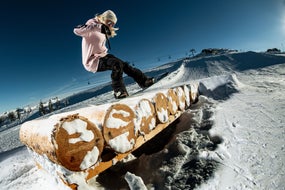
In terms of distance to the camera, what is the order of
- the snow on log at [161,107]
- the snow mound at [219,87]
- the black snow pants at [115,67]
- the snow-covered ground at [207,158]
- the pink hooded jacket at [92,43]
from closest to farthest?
the snow-covered ground at [207,158]
the snow on log at [161,107]
the pink hooded jacket at [92,43]
the black snow pants at [115,67]
the snow mound at [219,87]

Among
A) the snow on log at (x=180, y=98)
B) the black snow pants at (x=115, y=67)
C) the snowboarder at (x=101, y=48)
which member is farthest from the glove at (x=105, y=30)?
the snow on log at (x=180, y=98)

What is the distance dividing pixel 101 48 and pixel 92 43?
166mm

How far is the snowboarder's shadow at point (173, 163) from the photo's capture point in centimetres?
153

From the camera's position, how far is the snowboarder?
2.84 meters

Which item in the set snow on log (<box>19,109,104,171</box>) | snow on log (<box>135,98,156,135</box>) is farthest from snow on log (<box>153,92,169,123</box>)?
snow on log (<box>19,109,104,171</box>)

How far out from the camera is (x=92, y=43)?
3014 mm

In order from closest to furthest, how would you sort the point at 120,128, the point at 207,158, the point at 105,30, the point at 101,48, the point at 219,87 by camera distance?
1. the point at 120,128
2. the point at 207,158
3. the point at 105,30
4. the point at 101,48
5. the point at 219,87

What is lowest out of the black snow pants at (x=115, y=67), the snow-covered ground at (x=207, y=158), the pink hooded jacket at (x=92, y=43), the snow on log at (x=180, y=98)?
the snow-covered ground at (x=207, y=158)

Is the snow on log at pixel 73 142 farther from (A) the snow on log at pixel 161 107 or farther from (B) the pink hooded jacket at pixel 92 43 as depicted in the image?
(B) the pink hooded jacket at pixel 92 43

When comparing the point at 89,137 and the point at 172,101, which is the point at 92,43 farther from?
the point at 89,137

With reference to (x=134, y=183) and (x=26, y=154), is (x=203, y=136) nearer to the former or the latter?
(x=134, y=183)

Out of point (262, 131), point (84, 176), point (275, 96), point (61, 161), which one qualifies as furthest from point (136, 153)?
point (275, 96)

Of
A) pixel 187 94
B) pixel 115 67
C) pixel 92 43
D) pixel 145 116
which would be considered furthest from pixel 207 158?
pixel 92 43

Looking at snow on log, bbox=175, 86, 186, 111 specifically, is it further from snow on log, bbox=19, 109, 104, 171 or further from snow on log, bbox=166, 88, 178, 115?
snow on log, bbox=19, 109, 104, 171
